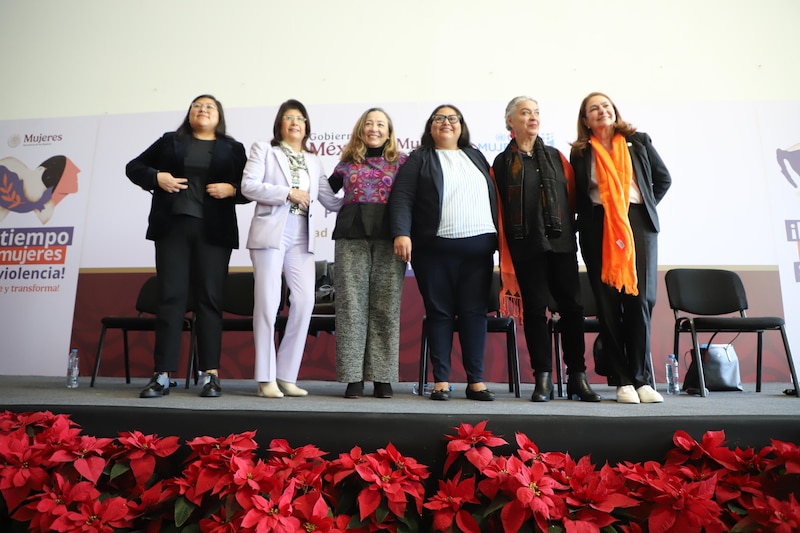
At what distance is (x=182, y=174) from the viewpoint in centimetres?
254

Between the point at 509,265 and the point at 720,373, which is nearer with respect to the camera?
the point at 509,265

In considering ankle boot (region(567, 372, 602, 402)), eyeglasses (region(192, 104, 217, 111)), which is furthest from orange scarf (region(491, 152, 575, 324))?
eyeglasses (region(192, 104, 217, 111))

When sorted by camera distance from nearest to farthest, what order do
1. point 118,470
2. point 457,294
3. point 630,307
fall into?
point 118,470 < point 630,307 < point 457,294

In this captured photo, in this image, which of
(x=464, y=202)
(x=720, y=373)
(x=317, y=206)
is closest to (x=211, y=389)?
(x=464, y=202)

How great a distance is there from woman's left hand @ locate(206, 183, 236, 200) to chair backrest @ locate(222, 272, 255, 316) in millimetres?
1031

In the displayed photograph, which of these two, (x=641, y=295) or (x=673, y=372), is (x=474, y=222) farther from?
Answer: (x=673, y=372)

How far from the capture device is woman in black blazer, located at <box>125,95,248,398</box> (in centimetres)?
244

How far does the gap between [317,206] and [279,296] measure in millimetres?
1705

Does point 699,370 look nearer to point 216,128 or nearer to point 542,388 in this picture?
point 542,388

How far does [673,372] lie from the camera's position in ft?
10.7

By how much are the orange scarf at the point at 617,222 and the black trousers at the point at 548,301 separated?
0.15m

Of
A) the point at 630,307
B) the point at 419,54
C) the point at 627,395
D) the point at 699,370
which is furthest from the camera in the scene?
the point at 419,54

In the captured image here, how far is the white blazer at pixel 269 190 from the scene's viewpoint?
248 cm

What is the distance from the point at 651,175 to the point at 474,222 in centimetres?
83
